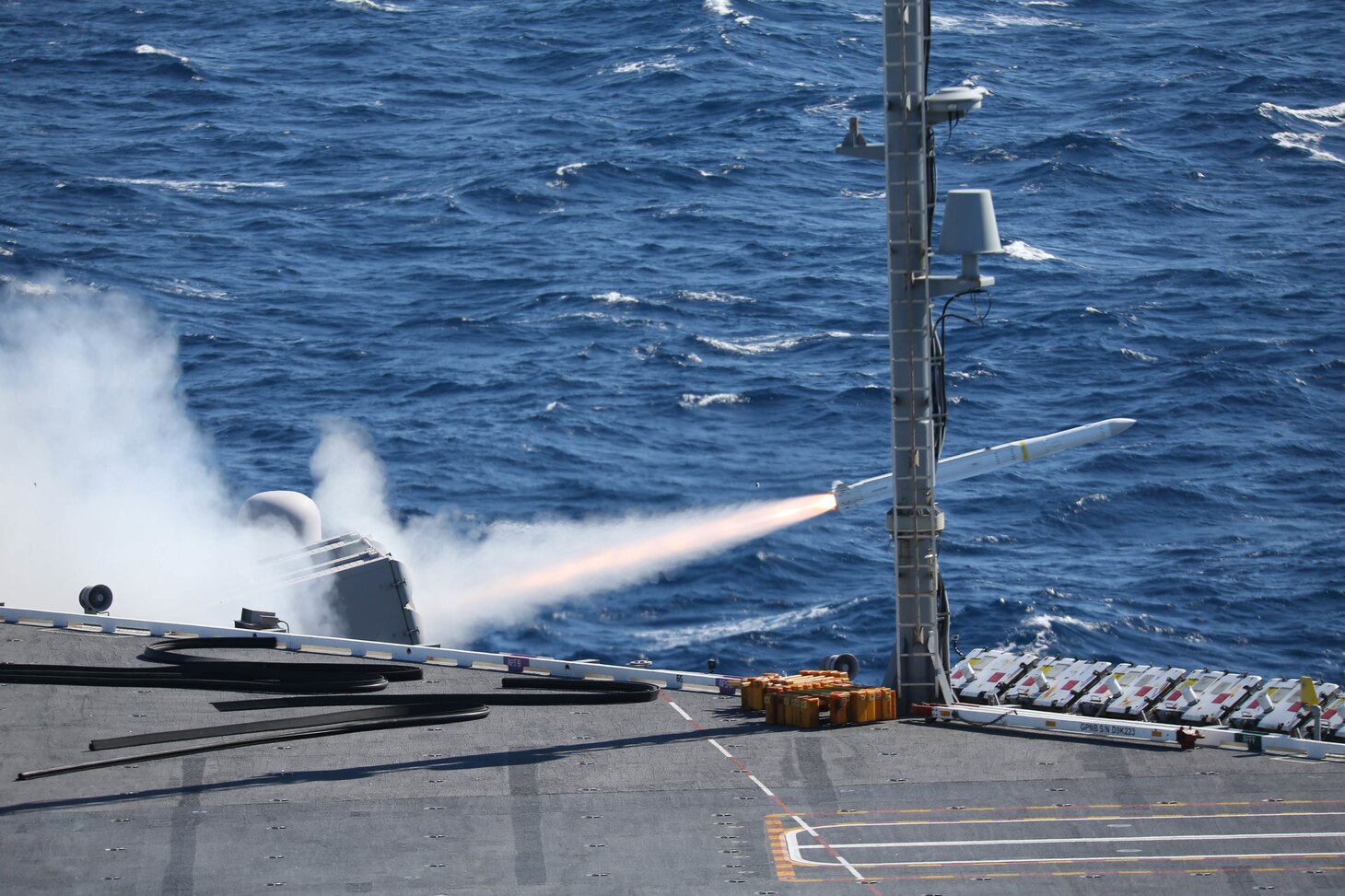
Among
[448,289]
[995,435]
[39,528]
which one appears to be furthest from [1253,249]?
[39,528]

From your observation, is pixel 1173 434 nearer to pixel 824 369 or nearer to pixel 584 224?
pixel 824 369

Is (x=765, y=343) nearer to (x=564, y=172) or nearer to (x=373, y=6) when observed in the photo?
(x=564, y=172)

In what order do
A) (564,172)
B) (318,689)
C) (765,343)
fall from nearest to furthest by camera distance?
(318,689)
(765,343)
(564,172)

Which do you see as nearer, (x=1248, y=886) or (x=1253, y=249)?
(x=1248, y=886)

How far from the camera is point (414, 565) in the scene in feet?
186

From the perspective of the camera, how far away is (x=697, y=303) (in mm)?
78750

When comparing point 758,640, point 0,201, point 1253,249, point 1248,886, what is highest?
point 0,201

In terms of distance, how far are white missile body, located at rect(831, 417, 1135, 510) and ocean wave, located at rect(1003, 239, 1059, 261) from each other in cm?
2949

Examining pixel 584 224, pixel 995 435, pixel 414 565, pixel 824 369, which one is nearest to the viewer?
pixel 414 565

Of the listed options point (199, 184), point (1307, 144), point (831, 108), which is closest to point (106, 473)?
point (199, 184)

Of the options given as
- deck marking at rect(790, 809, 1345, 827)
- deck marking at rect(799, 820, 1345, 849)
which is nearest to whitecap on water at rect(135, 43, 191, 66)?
deck marking at rect(790, 809, 1345, 827)

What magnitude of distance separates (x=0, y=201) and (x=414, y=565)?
46.8 metres

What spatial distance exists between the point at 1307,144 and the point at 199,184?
62.9 meters

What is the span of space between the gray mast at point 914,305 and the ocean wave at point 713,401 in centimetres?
4053
